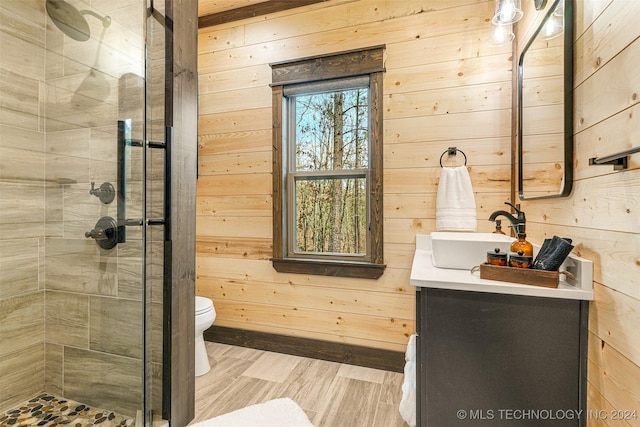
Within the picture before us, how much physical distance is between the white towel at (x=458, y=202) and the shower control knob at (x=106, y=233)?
181cm

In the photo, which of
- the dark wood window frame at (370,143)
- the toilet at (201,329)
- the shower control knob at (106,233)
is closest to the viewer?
the shower control knob at (106,233)

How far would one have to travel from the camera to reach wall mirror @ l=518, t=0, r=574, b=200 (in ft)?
3.88

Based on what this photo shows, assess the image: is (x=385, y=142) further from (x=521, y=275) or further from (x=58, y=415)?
(x=58, y=415)

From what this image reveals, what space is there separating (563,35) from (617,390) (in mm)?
1229

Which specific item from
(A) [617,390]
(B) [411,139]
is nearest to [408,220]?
(B) [411,139]

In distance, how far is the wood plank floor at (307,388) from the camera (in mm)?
1658

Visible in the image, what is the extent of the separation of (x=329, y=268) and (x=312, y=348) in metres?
0.61

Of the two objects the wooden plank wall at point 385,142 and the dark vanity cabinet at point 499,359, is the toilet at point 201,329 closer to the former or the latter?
the wooden plank wall at point 385,142

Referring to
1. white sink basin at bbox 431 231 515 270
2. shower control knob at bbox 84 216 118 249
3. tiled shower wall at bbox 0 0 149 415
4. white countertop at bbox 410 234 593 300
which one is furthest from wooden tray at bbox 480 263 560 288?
Result: shower control knob at bbox 84 216 118 249

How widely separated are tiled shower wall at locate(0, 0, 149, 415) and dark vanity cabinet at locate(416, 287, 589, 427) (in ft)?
4.14

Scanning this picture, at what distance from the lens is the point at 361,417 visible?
5.39 ft

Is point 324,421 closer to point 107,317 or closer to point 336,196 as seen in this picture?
point 107,317

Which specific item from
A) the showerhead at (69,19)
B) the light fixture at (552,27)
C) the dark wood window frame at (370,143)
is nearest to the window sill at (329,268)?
the dark wood window frame at (370,143)

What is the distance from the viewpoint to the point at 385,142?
7.04ft
